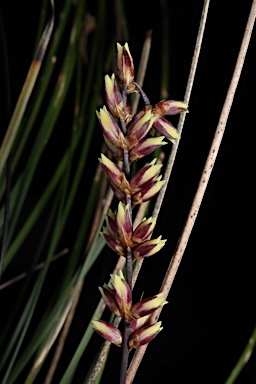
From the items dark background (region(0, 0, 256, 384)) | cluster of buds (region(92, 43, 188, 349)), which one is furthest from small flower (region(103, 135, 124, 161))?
dark background (region(0, 0, 256, 384))

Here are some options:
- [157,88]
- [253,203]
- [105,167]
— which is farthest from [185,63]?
[105,167]

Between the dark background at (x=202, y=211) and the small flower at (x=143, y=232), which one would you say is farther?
the dark background at (x=202, y=211)

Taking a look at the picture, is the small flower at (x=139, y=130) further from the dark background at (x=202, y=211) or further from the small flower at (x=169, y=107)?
the dark background at (x=202, y=211)

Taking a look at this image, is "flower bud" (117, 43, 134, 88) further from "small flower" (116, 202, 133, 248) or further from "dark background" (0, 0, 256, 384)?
"dark background" (0, 0, 256, 384)

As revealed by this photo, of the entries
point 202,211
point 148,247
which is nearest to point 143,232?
point 148,247

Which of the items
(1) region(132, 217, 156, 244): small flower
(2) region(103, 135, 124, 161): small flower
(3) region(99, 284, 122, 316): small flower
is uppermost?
(2) region(103, 135, 124, 161): small flower

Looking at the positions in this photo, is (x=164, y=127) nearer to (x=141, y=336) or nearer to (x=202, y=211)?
(x=141, y=336)

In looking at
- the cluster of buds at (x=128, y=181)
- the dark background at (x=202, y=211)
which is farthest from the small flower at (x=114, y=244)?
the dark background at (x=202, y=211)

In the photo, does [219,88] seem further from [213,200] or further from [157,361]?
[157,361]
